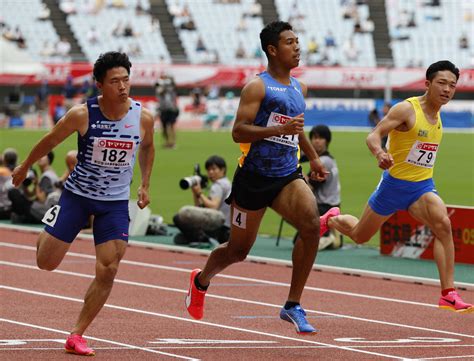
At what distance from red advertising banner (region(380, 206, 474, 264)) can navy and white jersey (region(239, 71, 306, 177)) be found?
566 cm

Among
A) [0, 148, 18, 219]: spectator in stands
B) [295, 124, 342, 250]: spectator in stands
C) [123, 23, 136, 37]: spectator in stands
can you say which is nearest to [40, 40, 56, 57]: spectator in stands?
[123, 23, 136, 37]: spectator in stands

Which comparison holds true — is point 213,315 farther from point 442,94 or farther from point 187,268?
point 187,268

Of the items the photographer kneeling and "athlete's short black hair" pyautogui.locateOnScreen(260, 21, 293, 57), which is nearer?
"athlete's short black hair" pyautogui.locateOnScreen(260, 21, 293, 57)

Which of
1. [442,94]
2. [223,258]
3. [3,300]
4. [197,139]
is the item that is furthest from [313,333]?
[197,139]

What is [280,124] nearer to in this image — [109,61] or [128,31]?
[109,61]

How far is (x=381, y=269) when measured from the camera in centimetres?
1416

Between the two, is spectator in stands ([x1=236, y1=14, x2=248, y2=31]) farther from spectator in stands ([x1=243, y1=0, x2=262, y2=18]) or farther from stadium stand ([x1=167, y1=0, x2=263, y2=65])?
spectator in stands ([x1=243, y1=0, x2=262, y2=18])

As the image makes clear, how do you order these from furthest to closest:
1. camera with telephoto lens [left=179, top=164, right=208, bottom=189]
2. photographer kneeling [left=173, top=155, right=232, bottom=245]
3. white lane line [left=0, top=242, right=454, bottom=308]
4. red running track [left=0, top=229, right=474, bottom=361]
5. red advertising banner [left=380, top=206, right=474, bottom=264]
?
photographer kneeling [left=173, top=155, right=232, bottom=245] < camera with telephoto lens [left=179, top=164, right=208, bottom=189] < red advertising banner [left=380, top=206, right=474, bottom=264] < white lane line [left=0, top=242, right=454, bottom=308] < red running track [left=0, top=229, right=474, bottom=361]

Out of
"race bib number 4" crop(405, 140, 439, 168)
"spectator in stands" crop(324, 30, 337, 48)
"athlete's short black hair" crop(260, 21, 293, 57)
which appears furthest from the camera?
"spectator in stands" crop(324, 30, 337, 48)

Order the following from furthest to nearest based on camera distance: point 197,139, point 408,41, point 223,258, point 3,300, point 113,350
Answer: point 408,41
point 197,139
point 3,300
point 223,258
point 113,350

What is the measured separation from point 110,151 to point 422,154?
3.04 meters

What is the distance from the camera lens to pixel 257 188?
9148 mm

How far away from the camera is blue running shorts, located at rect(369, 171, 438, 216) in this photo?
10602 millimetres

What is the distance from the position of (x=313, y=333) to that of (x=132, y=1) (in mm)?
55542
